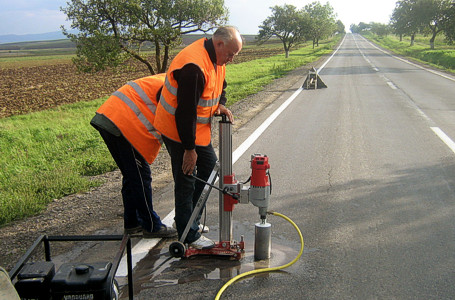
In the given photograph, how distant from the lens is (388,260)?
3.47 metres

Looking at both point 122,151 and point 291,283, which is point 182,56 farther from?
point 291,283

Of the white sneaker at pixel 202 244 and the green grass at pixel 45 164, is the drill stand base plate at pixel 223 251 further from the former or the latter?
the green grass at pixel 45 164

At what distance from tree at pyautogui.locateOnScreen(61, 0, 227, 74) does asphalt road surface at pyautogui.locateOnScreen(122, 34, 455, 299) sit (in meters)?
7.33

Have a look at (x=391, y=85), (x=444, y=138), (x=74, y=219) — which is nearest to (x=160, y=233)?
(x=74, y=219)

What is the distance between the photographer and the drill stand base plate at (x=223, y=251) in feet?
11.5

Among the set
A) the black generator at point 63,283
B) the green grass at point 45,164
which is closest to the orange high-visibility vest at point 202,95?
the black generator at point 63,283

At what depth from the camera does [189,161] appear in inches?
130

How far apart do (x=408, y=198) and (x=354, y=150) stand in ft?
7.45

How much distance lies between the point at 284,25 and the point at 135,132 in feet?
153

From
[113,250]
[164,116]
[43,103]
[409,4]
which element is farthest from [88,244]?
[409,4]

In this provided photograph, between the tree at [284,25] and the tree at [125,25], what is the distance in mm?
32984

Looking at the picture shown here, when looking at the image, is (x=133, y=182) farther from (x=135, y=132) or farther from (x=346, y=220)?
(x=346, y=220)

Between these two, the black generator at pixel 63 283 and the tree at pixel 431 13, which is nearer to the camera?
the black generator at pixel 63 283

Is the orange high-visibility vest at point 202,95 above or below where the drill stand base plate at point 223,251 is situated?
above
